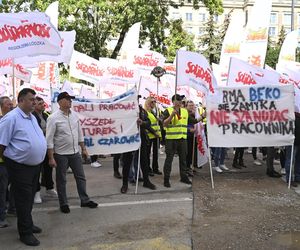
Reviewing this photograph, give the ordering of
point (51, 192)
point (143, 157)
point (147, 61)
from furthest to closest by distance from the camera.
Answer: point (147, 61), point (143, 157), point (51, 192)

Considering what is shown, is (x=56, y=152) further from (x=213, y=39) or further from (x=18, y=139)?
(x=213, y=39)

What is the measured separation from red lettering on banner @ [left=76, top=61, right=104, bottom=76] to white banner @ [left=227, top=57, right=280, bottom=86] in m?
6.35

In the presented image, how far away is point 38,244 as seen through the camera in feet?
17.0

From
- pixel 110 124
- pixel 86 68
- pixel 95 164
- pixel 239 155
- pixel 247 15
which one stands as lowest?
pixel 95 164

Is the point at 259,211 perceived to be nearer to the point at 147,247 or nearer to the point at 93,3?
the point at 147,247

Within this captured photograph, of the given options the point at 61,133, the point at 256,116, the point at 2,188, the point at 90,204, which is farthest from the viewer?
the point at 256,116

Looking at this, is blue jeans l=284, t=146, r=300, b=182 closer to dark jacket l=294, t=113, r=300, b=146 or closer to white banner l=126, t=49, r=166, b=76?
dark jacket l=294, t=113, r=300, b=146

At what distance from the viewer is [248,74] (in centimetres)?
938

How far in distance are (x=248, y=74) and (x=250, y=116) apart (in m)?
1.29

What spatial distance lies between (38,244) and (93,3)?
63.7ft

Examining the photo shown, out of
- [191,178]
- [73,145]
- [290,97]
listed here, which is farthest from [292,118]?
[73,145]

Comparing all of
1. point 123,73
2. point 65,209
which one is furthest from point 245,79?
point 123,73

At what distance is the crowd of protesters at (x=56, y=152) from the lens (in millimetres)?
5156

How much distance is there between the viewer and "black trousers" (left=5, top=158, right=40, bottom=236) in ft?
16.9
